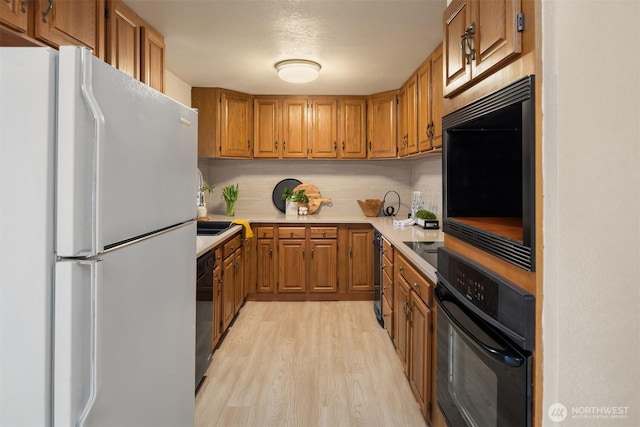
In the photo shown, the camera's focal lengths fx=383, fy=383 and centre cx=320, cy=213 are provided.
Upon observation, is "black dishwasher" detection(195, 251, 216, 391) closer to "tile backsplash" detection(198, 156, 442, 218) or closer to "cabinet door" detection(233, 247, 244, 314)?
"cabinet door" detection(233, 247, 244, 314)

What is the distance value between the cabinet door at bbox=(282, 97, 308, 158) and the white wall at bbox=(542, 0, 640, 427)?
362cm

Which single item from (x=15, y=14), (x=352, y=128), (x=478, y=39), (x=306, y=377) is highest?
(x=352, y=128)

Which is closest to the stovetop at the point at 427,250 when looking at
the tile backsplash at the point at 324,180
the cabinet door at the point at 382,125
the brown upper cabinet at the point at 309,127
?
the cabinet door at the point at 382,125

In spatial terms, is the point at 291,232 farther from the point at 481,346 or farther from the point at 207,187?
the point at 481,346

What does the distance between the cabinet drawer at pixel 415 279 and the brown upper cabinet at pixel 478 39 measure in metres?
0.89

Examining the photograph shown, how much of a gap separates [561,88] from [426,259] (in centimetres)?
123

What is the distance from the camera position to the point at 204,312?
2.29m

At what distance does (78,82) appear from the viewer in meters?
0.80

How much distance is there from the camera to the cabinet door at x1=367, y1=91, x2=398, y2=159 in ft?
13.5

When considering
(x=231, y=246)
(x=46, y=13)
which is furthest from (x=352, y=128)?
(x=46, y=13)

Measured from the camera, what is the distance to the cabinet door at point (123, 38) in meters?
2.12

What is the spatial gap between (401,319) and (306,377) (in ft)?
2.34

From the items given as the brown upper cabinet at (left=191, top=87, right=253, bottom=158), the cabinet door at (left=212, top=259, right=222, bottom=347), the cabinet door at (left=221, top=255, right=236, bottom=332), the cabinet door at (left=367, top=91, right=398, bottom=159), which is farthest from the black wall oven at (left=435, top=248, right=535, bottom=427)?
the brown upper cabinet at (left=191, top=87, right=253, bottom=158)

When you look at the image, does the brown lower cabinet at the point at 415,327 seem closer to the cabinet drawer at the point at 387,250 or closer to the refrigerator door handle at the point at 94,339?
the cabinet drawer at the point at 387,250
